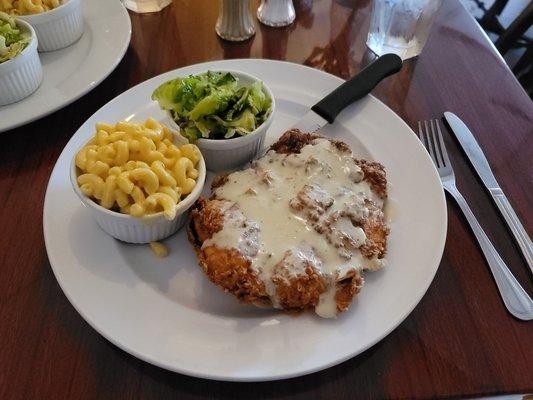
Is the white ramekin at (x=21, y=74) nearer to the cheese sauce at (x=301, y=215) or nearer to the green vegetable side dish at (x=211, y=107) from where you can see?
the green vegetable side dish at (x=211, y=107)

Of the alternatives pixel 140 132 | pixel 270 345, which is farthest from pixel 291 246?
pixel 140 132

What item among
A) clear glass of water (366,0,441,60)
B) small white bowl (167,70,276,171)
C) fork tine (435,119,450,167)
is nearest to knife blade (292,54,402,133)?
small white bowl (167,70,276,171)

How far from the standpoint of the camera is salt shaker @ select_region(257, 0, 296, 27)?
6.86 ft

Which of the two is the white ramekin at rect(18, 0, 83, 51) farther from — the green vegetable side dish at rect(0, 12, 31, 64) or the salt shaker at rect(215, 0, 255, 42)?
the salt shaker at rect(215, 0, 255, 42)

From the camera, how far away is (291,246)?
3.88 ft

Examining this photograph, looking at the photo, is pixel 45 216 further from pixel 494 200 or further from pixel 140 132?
pixel 494 200

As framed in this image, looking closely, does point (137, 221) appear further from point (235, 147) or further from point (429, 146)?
point (429, 146)

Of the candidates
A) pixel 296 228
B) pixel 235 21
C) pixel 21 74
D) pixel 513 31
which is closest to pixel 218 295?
pixel 296 228

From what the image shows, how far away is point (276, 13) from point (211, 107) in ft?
3.20

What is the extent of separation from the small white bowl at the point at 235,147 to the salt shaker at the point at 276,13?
0.69 meters

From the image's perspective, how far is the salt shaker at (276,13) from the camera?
6.86ft

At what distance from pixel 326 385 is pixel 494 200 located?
0.84 metres

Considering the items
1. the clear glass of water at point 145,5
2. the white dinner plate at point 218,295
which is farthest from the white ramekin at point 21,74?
the clear glass of water at point 145,5

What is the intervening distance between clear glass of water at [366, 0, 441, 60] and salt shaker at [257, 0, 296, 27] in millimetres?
389
